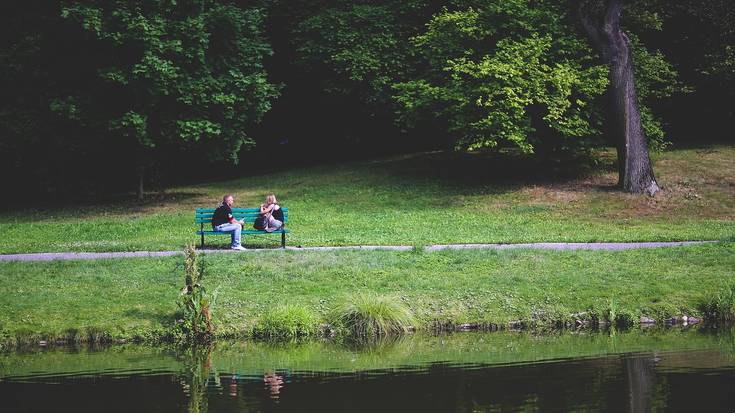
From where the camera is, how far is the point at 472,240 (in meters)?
25.1

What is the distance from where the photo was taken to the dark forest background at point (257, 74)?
105 ft

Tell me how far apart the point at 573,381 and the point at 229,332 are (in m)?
6.71

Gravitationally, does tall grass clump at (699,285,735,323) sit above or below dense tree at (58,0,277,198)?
below

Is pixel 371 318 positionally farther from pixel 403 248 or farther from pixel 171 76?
pixel 171 76

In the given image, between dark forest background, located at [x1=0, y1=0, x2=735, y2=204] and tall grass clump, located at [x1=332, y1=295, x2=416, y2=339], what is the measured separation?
14170 millimetres

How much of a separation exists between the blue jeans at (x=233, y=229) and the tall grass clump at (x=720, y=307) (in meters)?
10.3

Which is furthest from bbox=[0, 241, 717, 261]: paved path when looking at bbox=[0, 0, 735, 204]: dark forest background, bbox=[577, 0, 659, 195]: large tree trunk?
bbox=[577, 0, 659, 195]: large tree trunk

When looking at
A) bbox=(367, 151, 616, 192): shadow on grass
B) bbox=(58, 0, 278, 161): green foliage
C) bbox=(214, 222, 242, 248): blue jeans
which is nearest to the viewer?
bbox=(214, 222, 242, 248): blue jeans

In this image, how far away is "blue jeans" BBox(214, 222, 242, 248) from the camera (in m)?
23.3

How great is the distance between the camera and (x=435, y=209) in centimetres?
3122

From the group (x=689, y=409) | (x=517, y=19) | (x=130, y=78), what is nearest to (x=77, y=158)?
(x=130, y=78)

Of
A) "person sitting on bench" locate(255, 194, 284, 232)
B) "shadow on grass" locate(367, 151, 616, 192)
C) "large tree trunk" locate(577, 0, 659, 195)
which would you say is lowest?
A: "person sitting on bench" locate(255, 194, 284, 232)

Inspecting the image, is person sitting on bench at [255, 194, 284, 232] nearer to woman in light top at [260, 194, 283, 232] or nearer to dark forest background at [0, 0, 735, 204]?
woman in light top at [260, 194, 283, 232]

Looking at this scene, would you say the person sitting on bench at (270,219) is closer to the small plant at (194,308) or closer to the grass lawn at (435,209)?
the grass lawn at (435,209)
